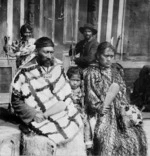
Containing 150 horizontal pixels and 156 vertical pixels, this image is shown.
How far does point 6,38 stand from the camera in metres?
7.61

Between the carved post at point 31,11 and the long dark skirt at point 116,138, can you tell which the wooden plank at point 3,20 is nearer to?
the carved post at point 31,11

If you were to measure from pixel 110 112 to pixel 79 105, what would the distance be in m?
0.38

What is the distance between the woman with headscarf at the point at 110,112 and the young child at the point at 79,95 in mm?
71

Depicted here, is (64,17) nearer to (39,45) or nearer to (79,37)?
(79,37)

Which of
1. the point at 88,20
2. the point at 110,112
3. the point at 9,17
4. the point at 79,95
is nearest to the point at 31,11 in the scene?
the point at 9,17

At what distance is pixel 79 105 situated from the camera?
4.04 metres

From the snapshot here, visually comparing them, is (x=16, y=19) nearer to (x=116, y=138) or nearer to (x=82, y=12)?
(x=82, y=12)

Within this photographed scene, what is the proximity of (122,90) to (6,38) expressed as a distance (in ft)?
13.9

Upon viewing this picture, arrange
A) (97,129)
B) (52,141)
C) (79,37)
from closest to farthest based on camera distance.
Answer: (52,141)
(97,129)
(79,37)

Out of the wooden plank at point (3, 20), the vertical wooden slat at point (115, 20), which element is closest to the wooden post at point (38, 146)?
the wooden plank at point (3, 20)

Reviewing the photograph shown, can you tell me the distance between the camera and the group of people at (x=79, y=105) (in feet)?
11.2

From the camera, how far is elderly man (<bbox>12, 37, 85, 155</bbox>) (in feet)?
11.1

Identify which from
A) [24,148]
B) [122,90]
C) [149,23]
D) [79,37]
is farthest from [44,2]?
[24,148]

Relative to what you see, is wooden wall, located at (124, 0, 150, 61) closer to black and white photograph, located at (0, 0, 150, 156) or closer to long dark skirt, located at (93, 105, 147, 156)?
black and white photograph, located at (0, 0, 150, 156)
